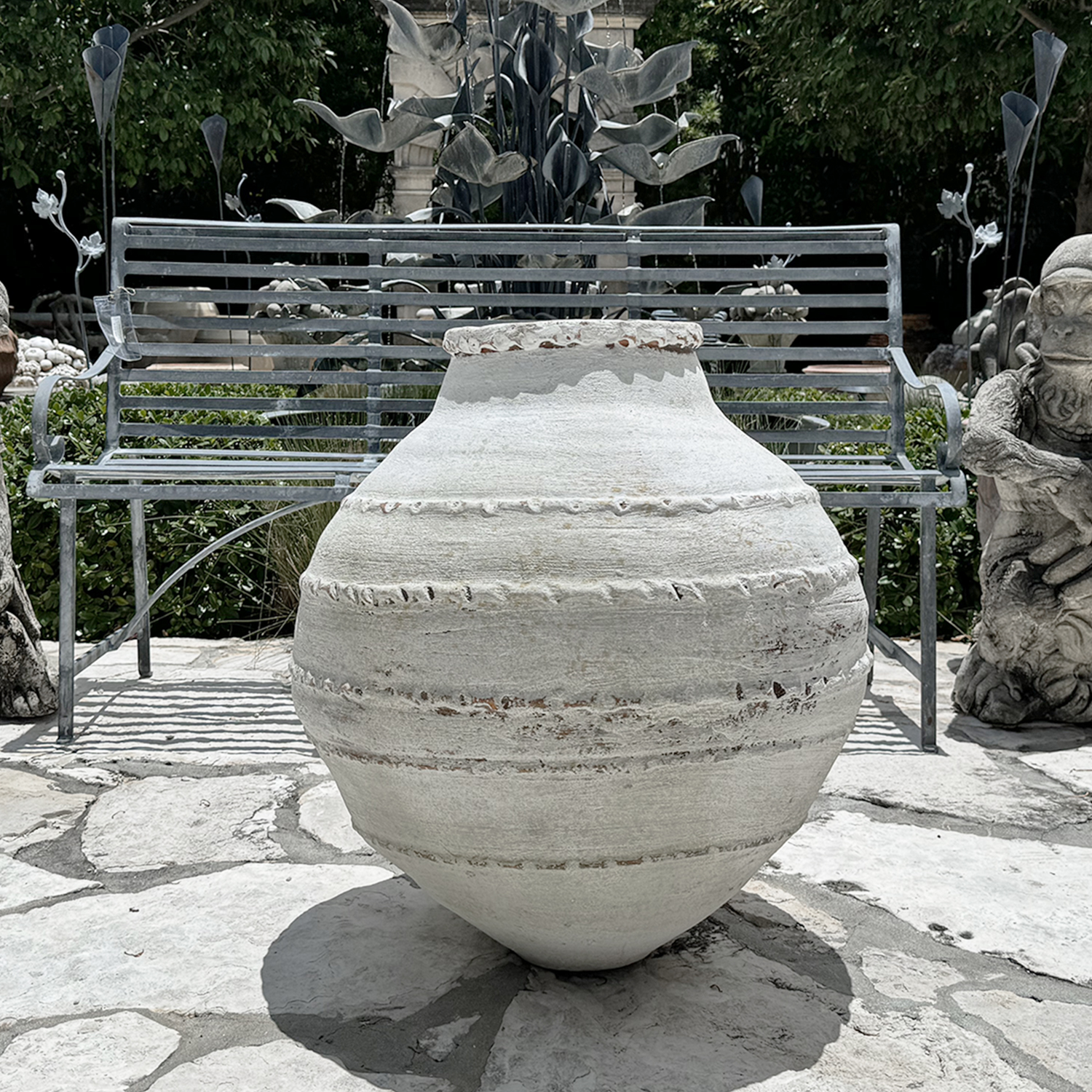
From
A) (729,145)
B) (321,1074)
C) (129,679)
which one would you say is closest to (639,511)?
(321,1074)

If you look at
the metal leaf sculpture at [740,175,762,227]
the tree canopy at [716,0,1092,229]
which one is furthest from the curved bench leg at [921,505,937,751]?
the tree canopy at [716,0,1092,229]

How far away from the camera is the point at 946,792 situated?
3.16 metres

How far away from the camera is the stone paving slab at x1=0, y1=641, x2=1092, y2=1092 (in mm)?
1865

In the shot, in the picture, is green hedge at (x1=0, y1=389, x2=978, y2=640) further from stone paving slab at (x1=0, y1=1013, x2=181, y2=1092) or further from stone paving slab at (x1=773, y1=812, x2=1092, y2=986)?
stone paving slab at (x1=0, y1=1013, x2=181, y2=1092)

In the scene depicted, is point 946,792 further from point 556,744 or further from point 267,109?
point 267,109

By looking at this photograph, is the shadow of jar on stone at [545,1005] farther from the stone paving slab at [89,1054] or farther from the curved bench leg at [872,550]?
the curved bench leg at [872,550]

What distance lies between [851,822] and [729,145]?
15.1 m

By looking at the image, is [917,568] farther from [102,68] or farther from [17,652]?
[102,68]

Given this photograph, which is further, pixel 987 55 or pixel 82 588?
pixel 987 55

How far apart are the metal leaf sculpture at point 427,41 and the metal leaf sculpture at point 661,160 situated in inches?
32.0

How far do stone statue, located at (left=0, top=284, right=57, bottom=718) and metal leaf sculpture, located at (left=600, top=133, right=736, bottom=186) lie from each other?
2.75m

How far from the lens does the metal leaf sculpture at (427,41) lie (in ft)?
16.8

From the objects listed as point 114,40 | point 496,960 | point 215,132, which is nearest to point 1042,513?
→ point 496,960

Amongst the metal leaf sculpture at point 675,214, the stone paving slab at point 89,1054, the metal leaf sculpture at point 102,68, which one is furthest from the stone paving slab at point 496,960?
the metal leaf sculpture at point 102,68
